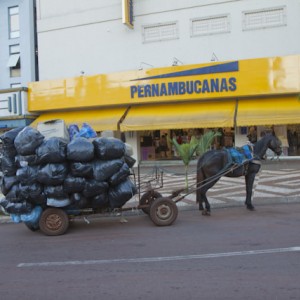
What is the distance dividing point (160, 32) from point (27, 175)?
17.4 meters

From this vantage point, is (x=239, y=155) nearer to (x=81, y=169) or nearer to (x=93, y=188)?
(x=93, y=188)

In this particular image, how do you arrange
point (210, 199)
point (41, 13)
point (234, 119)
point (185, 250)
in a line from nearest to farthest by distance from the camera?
point (185, 250), point (210, 199), point (234, 119), point (41, 13)

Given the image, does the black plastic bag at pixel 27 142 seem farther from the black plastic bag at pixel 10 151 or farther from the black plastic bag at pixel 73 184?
the black plastic bag at pixel 73 184

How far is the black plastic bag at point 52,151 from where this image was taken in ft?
23.4

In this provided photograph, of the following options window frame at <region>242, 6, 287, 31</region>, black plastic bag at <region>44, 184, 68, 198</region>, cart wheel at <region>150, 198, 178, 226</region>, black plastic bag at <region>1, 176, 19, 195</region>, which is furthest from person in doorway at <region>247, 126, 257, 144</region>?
black plastic bag at <region>1, 176, 19, 195</region>

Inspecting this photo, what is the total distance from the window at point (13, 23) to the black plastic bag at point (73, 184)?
3094cm

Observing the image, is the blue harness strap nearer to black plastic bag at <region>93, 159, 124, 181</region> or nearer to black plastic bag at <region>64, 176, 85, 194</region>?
black plastic bag at <region>93, 159, 124, 181</region>

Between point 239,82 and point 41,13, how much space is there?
14226 mm

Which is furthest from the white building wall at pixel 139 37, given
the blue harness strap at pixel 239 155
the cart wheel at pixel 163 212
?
the cart wheel at pixel 163 212

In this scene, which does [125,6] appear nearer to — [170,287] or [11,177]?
[11,177]

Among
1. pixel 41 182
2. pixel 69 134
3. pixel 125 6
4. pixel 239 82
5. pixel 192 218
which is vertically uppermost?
pixel 125 6

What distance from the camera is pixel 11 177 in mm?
7551

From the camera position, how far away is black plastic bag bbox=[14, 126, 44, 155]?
719cm

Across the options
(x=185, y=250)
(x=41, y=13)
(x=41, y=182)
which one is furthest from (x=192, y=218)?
(x=41, y=13)
